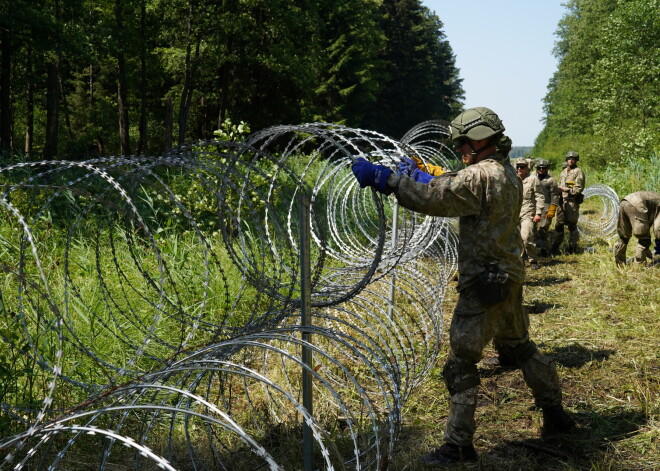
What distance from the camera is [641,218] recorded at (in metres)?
8.62

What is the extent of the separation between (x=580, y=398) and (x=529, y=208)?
5320mm

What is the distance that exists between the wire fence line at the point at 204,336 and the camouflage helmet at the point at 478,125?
0.50 metres

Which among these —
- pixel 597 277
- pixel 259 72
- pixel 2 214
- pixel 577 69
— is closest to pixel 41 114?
pixel 259 72

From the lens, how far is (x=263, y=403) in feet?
15.0

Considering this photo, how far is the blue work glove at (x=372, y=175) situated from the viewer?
11.3ft

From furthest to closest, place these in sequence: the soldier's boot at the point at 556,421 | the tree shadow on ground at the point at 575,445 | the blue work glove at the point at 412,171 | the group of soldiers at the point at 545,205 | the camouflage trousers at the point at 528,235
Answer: the group of soldiers at the point at 545,205, the camouflage trousers at the point at 528,235, the soldier's boot at the point at 556,421, the blue work glove at the point at 412,171, the tree shadow on ground at the point at 575,445

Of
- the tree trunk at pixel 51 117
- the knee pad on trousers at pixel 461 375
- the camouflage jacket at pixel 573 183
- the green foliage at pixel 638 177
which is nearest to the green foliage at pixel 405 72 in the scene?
the green foliage at pixel 638 177

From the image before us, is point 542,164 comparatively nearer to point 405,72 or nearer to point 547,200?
point 547,200

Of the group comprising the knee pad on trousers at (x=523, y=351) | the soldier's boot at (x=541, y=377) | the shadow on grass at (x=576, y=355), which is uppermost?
the knee pad on trousers at (x=523, y=351)

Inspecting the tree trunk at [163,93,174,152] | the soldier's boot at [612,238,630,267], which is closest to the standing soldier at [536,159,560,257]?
the soldier's boot at [612,238,630,267]

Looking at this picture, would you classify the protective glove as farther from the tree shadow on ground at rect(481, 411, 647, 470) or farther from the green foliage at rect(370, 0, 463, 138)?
the green foliage at rect(370, 0, 463, 138)

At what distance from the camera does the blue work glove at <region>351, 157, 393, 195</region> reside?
3452mm

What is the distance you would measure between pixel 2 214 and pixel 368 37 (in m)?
32.6

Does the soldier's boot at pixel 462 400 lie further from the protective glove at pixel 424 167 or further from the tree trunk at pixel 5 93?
the tree trunk at pixel 5 93
